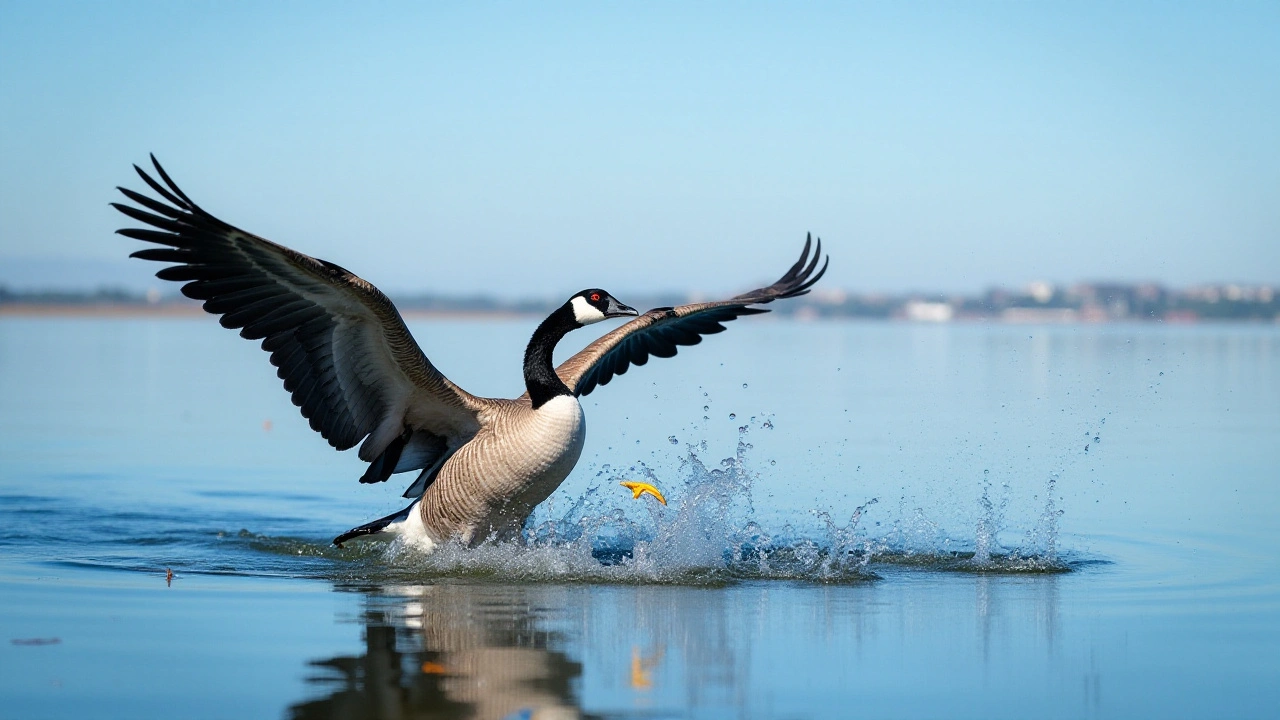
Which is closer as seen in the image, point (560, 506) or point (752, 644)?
point (752, 644)

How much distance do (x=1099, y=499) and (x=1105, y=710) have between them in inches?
355

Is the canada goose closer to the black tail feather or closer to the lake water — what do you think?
the black tail feather

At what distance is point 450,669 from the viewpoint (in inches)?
275

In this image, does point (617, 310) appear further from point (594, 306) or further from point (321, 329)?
point (321, 329)

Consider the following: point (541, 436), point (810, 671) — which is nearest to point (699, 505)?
point (541, 436)

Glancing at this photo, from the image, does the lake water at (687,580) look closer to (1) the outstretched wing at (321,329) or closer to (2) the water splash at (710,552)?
(2) the water splash at (710,552)

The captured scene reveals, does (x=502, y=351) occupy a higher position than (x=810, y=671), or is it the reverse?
(x=502, y=351)

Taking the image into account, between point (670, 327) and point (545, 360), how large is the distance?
123 inches

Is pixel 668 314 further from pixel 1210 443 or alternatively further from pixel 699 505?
pixel 1210 443

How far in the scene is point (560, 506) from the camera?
16000mm

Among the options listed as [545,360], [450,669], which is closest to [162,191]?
[545,360]

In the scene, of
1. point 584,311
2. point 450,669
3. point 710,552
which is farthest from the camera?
point 584,311

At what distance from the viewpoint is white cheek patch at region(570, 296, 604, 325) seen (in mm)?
11367

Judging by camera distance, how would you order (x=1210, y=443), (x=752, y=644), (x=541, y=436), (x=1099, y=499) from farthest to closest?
1. (x=1210, y=443)
2. (x=1099, y=499)
3. (x=541, y=436)
4. (x=752, y=644)
